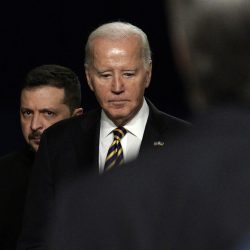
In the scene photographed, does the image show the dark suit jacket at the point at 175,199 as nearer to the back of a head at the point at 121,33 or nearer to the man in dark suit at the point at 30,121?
the back of a head at the point at 121,33

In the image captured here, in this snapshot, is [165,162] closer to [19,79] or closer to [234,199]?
[234,199]

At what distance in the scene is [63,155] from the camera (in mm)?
1990

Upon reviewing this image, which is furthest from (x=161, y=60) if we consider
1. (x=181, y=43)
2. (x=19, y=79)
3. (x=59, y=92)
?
(x=181, y=43)

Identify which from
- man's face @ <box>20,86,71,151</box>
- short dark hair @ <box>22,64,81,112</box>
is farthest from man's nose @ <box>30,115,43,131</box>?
short dark hair @ <box>22,64,81,112</box>

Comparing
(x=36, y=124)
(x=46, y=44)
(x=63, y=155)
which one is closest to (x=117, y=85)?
(x=63, y=155)

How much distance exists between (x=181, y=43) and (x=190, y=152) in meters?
0.12

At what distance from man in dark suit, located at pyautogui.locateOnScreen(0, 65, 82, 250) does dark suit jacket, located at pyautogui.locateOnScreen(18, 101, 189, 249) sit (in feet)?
0.82

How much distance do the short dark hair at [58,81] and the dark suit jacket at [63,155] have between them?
0.31 meters

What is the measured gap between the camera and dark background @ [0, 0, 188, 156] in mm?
3602

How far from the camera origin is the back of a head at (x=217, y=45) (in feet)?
1.84

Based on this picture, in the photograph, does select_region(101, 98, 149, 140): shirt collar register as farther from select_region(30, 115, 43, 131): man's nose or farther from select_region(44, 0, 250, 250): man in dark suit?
select_region(44, 0, 250, 250): man in dark suit

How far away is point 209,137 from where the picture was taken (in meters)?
0.56

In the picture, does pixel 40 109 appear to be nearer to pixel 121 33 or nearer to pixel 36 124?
pixel 36 124

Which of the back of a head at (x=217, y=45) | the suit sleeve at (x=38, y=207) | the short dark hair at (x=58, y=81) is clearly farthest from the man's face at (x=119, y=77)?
the back of a head at (x=217, y=45)
